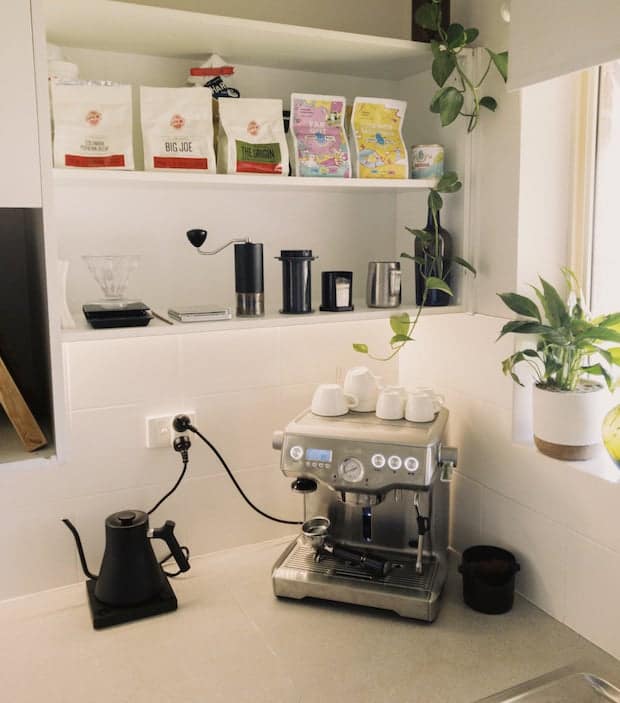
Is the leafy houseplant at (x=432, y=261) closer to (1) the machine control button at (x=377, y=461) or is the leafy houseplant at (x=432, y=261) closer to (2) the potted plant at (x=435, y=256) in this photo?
(2) the potted plant at (x=435, y=256)

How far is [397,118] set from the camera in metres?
1.74

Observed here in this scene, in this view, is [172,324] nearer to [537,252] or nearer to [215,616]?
[215,616]

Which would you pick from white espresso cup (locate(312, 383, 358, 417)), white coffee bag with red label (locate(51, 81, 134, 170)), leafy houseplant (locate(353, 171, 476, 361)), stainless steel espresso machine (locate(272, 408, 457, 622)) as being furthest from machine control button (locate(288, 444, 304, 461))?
white coffee bag with red label (locate(51, 81, 134, 170))

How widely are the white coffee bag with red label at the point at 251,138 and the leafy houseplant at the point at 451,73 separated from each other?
37 centimetres

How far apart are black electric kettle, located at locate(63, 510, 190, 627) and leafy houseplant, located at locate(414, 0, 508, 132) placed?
3.76 ft

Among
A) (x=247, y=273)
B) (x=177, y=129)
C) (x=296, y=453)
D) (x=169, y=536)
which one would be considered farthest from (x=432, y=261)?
(x=169, y=536)

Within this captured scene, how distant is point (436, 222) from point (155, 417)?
2.75ft

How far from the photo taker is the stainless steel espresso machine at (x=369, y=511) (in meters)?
1.56

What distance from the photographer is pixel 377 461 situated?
5.14 feet

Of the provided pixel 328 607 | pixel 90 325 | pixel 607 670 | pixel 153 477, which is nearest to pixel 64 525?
pixel 153 477

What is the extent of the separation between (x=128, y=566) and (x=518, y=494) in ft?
2.98

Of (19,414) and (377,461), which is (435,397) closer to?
(377,461)

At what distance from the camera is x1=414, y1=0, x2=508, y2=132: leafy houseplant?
160 centimetres

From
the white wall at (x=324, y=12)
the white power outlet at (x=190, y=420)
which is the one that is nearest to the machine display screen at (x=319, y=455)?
the white power outlet at (x=190, y=420)
